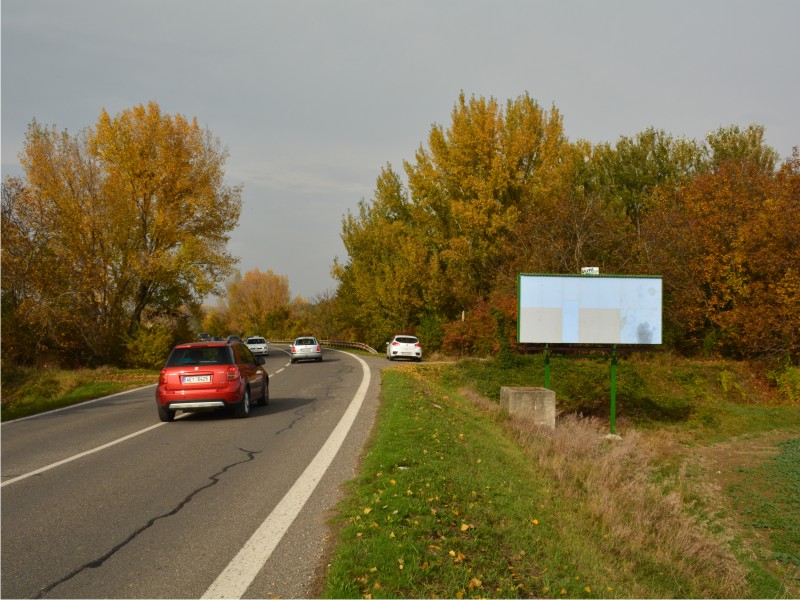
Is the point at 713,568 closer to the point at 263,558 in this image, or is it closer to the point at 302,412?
the point at 263,558

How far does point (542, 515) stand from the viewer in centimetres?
691

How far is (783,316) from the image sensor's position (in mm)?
30047

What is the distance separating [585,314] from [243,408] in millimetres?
10282

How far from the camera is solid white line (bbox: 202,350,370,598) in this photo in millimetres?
4477

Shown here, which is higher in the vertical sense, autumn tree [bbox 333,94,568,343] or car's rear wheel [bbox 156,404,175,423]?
autumn tree [bbox 333,94,568,343]

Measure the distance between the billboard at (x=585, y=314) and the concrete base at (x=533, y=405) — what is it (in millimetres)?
2244

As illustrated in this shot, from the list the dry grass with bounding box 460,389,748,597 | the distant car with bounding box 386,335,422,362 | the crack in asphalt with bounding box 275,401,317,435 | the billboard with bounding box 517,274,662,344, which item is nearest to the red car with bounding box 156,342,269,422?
the crack in asphalt with bounding box 275,401,317,435

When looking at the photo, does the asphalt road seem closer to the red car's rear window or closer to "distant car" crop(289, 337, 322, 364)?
the red car's rear window

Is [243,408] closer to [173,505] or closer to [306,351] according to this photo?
[173,505]

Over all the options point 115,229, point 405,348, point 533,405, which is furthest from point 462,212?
point 533,405

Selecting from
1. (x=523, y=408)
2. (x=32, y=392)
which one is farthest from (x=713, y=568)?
(x=32, y=392)

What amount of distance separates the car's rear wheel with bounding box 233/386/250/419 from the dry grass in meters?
5.58

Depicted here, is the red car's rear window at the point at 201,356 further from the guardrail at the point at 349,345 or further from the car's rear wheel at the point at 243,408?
the guardrail at the point at 349,345

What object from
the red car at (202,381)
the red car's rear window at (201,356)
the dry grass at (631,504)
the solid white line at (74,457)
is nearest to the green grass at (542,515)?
the dry grass at (631,504)
